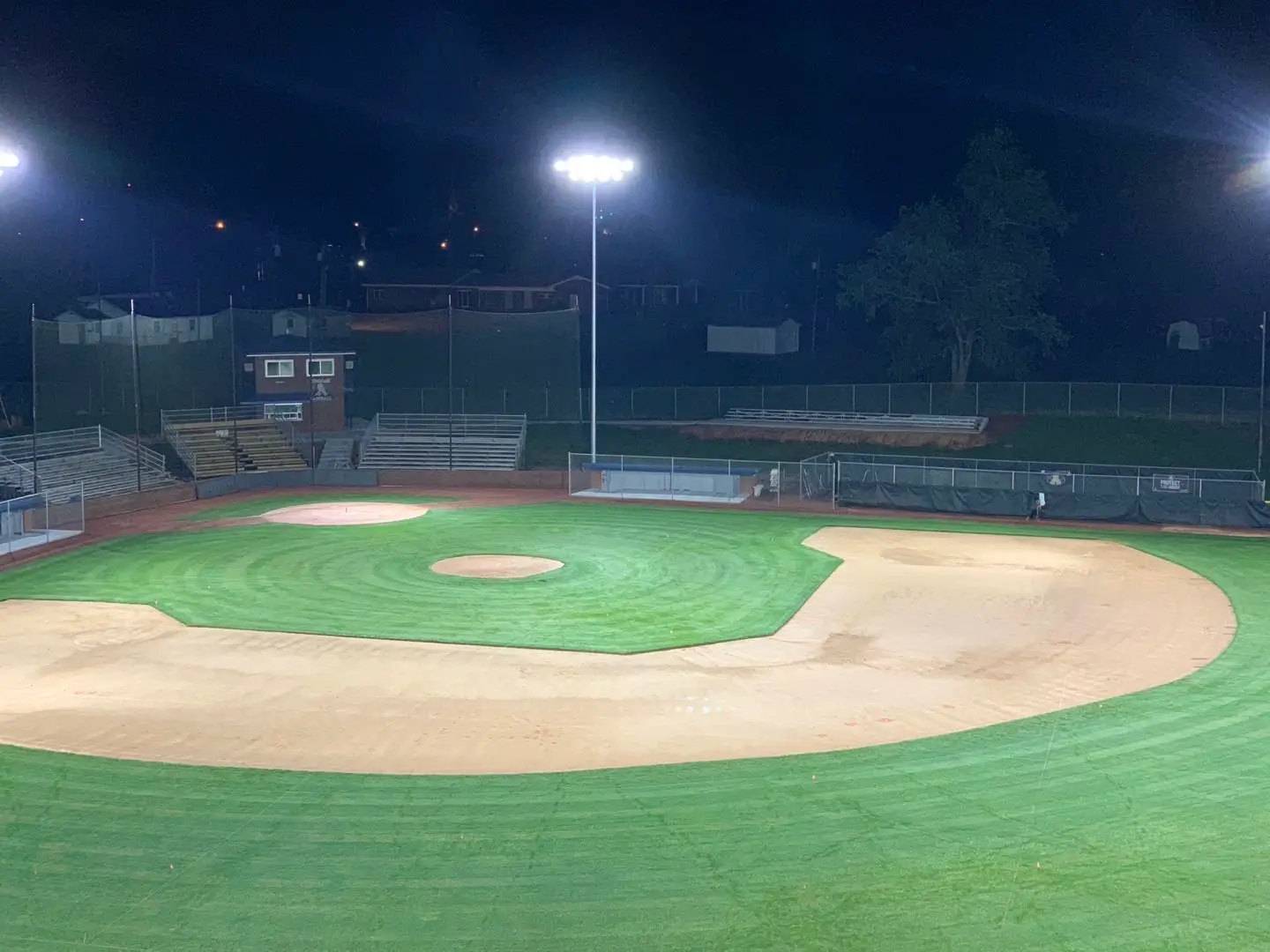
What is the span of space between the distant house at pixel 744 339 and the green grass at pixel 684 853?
→ 59.8 m

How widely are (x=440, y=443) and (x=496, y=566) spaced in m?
20.7

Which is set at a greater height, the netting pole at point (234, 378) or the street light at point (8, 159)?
the street light at point (8, 159)

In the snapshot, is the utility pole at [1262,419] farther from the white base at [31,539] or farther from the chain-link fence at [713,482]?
the white base at [31,539]

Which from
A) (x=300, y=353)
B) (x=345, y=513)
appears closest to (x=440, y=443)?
(x=300, y=353)

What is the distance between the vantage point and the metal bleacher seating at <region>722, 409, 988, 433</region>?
180ft

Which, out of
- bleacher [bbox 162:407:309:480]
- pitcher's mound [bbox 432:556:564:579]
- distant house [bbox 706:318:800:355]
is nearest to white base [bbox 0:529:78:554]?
bleacher [bbox 162:407:309:480]

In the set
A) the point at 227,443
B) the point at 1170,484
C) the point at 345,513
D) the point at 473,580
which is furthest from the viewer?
the point at 227,443

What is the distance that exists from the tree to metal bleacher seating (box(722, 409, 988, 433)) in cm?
463

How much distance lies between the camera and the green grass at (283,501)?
129ft

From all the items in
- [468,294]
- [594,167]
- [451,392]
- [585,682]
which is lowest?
[585,682]

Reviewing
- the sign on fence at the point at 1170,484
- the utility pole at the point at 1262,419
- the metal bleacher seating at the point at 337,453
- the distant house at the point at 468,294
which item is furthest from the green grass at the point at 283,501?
the distant house at the point at 468,294

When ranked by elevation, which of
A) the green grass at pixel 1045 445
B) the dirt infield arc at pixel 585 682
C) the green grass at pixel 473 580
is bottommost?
the dirt infield arc at pixel 585 682

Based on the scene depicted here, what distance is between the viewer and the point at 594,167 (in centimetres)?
4212

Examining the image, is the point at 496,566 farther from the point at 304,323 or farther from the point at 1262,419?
the point at 1262,419
